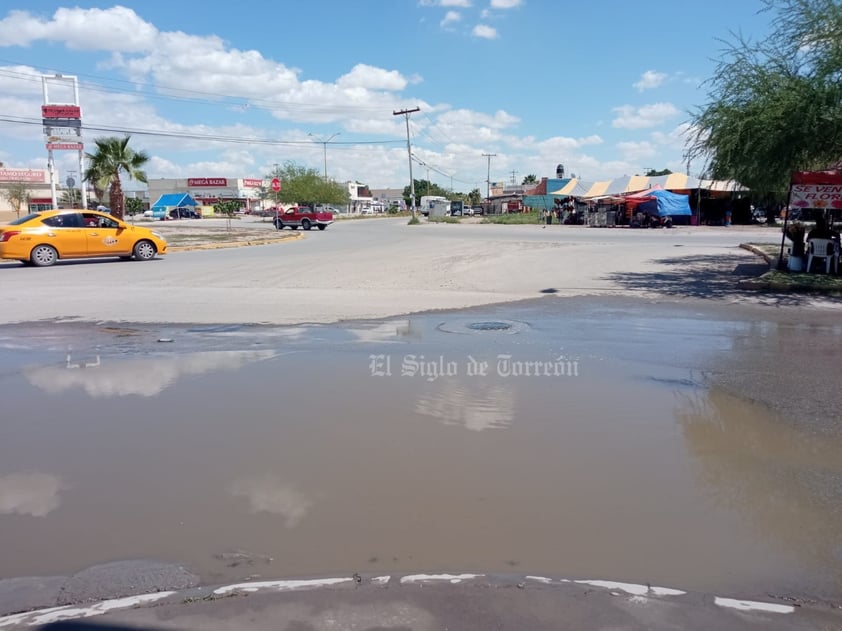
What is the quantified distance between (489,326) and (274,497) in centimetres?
634

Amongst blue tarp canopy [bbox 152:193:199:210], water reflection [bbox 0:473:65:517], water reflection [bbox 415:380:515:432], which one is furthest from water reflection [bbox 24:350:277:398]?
blue tarp canopy [bbox 152:193:199:210]

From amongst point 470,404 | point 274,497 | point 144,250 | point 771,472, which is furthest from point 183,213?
point 771,472

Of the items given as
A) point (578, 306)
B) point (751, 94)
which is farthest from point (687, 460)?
point (751, 94)

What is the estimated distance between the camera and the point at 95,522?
427 centimetres

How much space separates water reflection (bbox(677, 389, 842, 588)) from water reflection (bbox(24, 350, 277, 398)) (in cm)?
524

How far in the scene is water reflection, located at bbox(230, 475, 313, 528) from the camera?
14.3 ft

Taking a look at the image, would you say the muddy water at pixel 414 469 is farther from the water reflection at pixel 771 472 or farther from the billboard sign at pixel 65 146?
the billboard sign at pixel 65 146

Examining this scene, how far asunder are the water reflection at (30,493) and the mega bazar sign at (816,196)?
16.0m

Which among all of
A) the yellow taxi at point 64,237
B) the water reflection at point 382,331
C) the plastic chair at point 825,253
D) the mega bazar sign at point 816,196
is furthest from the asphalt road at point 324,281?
the mega bazar sign at point 816,196

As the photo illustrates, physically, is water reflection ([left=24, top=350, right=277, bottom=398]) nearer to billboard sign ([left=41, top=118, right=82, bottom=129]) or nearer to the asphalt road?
the asphalt road

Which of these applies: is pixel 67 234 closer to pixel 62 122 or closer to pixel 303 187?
pixel 62 122

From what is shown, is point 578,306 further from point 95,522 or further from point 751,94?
point 95,522

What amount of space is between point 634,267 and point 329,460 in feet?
52.4

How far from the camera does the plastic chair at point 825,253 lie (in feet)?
51.1
